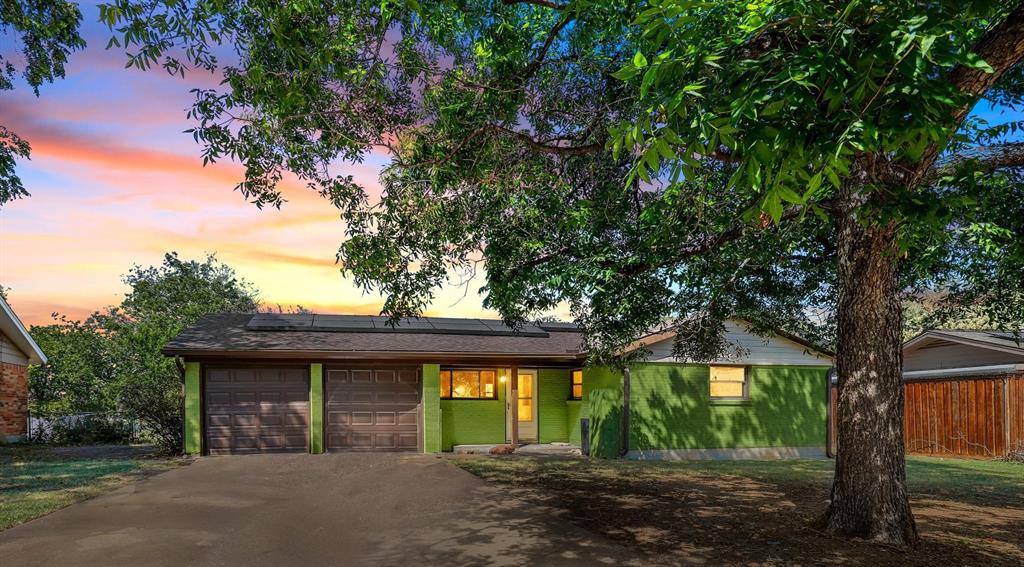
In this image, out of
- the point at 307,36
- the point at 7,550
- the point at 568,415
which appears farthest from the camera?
the point at 568,415

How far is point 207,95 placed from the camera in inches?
336

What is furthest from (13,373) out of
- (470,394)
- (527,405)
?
(527,405)

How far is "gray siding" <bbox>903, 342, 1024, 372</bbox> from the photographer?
59.9ft

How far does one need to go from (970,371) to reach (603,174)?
13.1m

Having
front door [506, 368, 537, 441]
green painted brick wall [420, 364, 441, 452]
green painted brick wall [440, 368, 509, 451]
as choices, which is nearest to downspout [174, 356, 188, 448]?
green painted brick wall [420, 364, 441, 452]

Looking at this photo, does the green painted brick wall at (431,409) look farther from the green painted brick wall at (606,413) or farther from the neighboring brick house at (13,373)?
the neighboring brick house at (13,373)

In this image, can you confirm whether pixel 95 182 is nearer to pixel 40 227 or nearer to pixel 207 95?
pixel 40 227

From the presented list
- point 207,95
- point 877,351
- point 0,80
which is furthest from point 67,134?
point 877,351

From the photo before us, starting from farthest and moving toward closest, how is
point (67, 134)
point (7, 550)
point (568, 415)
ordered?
point (568, 415) → point (67, 134) → point (7, 550)

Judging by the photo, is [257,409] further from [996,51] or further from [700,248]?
[996,51]

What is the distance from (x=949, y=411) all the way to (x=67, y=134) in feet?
72.6

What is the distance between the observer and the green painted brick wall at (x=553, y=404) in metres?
19.5

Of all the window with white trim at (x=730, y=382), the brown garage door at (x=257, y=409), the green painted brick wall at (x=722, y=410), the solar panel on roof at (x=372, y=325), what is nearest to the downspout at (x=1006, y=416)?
the green painted brick wall at (x=722, y=410)

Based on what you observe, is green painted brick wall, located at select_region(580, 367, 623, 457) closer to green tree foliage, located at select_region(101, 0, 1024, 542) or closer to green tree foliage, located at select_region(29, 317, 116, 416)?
green tree foliage, located at select_region(101, 0, 1024, 542)
